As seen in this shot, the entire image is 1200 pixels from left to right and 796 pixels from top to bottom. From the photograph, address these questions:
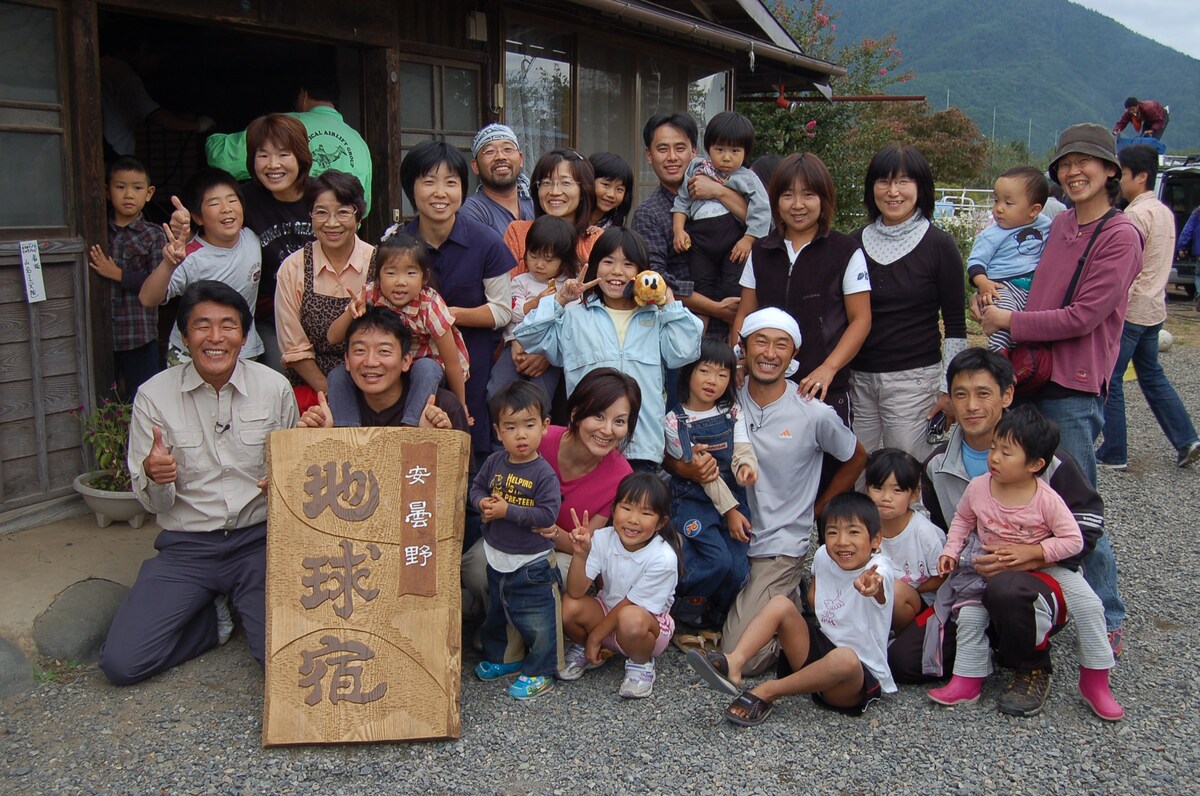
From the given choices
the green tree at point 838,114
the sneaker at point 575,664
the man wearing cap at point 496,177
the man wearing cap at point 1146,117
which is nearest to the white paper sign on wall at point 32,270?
the man wearing cap at point 496,177

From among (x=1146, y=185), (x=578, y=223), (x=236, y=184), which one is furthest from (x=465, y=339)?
(x=1146, y=185)

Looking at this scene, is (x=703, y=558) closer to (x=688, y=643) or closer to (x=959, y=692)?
(x=688, y=643)

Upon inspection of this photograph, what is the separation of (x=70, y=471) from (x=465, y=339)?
188cm

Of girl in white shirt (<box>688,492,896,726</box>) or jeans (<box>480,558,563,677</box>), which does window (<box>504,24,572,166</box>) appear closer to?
jeans (<box>480,558,563,677</box>)

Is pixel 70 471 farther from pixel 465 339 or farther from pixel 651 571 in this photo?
pixel 651 571

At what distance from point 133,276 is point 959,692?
12.4 feet

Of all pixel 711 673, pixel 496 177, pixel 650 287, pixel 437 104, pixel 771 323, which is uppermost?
pixel 437 104

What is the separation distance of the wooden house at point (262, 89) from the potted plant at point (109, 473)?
0.33 ft

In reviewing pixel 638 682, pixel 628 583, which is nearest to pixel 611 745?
pixel 638 682

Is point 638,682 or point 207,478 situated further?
point 207,478

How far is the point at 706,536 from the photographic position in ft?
12.5

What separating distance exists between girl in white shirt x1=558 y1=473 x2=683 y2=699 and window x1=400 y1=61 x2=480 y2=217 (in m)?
3.05

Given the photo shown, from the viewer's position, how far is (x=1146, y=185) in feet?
20.7

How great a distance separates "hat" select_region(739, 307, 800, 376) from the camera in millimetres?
3764
